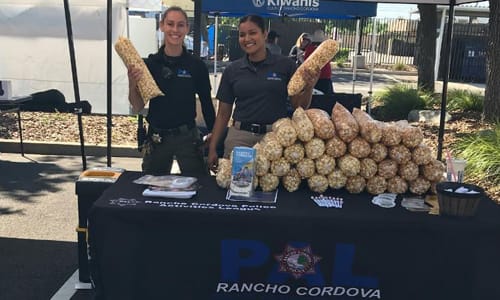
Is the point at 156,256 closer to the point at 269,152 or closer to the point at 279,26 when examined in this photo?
the point at 269,152

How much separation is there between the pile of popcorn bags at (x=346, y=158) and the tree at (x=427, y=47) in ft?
30.4

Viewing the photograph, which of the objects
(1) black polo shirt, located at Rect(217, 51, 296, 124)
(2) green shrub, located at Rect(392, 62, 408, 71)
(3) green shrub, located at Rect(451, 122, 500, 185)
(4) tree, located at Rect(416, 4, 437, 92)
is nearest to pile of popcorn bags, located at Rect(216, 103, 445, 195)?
(1) black polo shirt, located at Rect(217, 51, 296, 124)

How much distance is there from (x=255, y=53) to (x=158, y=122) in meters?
0.80

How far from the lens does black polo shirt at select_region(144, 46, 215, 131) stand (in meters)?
3.27

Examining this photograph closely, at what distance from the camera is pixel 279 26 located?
2638 centimetres

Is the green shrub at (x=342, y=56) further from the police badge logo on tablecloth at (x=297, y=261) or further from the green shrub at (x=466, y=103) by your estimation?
the police badge logo on tablecloth at (x=297, y=261)

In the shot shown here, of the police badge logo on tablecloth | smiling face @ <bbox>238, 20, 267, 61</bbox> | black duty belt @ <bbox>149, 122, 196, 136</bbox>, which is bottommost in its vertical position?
the police badge logo on tablecloth

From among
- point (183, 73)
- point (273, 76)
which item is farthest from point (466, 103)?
point (183, 73)

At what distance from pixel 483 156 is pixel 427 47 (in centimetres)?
656

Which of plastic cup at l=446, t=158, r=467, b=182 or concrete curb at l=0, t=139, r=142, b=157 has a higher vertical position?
plastic cup at l=446, t=158, r=467, b=182

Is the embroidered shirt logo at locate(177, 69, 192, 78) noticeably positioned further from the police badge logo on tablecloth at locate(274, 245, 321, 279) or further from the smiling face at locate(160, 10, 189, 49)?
the police badge logo on tablecloth at locate(274, 245, 321, 279)

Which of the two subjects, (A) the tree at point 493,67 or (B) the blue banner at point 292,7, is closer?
(A) the tree at point 493,67

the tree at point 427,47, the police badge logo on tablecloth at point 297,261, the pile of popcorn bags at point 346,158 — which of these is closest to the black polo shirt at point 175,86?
the pile of popcorn bags at point 346,158

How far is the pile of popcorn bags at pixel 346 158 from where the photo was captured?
265 cm
